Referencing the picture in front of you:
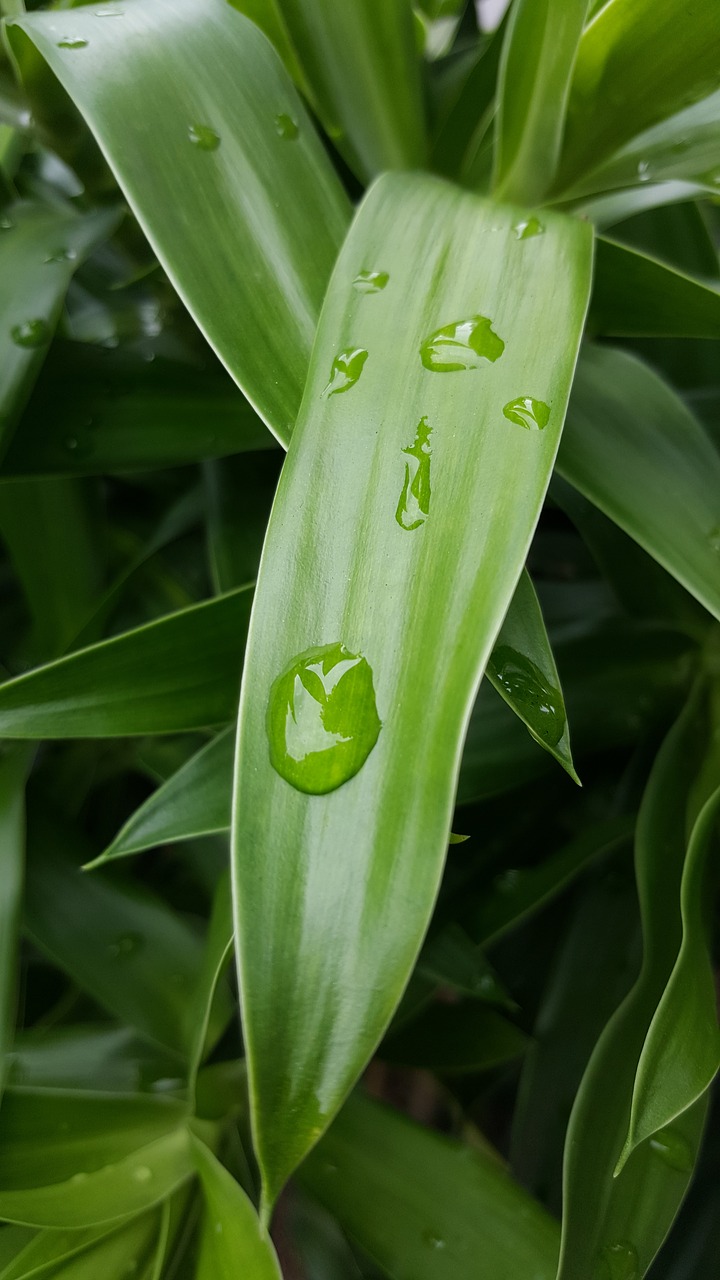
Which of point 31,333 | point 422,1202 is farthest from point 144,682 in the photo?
point 422,1202

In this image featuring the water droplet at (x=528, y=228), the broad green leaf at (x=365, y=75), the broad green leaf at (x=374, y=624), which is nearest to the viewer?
the broad green leaf at (x=374, y=624)

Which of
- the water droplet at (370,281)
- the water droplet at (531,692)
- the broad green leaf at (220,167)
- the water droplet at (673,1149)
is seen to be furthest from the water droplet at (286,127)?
the water droplet at (673,1149)

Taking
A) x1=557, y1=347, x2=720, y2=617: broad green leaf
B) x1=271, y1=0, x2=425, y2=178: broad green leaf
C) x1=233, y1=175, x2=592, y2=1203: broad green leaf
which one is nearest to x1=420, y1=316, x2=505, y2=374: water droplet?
x1=233, y1=175, x2=592, y2=1203: broad green leaf

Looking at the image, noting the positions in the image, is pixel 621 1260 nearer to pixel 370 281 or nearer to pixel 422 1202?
pixel 422 1202

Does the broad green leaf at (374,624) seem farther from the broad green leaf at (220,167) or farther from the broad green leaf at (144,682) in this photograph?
the broad green leaf at (144,682)

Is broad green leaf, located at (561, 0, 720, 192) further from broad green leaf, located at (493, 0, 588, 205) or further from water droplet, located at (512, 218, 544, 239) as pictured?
water droplet, located at (512, 218, 544, 239)

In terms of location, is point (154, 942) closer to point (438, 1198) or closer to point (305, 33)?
point (438, 1198)
